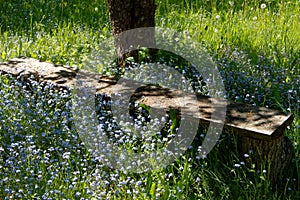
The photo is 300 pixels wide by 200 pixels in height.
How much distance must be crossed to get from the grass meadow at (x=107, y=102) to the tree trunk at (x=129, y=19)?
0.24 meters

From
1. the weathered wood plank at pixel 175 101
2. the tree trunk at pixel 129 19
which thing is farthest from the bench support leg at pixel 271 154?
the tree trunk at pixel 129 19

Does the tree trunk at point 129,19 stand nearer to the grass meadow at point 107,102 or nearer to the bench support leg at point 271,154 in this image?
the grass meadow at point 107,102

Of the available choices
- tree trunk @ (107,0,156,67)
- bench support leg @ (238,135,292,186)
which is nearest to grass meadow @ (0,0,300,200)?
bench support leg @ (238,135,292,186)

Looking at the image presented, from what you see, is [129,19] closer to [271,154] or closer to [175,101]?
[175,101]

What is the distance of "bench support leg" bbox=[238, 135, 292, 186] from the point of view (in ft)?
13.4

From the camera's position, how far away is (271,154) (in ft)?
13.4

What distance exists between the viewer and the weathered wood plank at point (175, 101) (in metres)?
4.04

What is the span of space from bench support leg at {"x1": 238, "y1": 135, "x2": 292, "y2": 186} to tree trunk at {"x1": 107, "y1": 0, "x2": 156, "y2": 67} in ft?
7.60

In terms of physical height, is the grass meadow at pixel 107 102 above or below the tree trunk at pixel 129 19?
below

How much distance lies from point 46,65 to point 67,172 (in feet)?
6.47

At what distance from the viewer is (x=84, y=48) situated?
A: 6824 mm

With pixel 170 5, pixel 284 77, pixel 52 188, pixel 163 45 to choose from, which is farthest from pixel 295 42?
pixel 52 188

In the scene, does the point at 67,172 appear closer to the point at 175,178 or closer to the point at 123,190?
the point at 123,190

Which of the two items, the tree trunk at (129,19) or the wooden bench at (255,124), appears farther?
the tree trunk at (129,19)
